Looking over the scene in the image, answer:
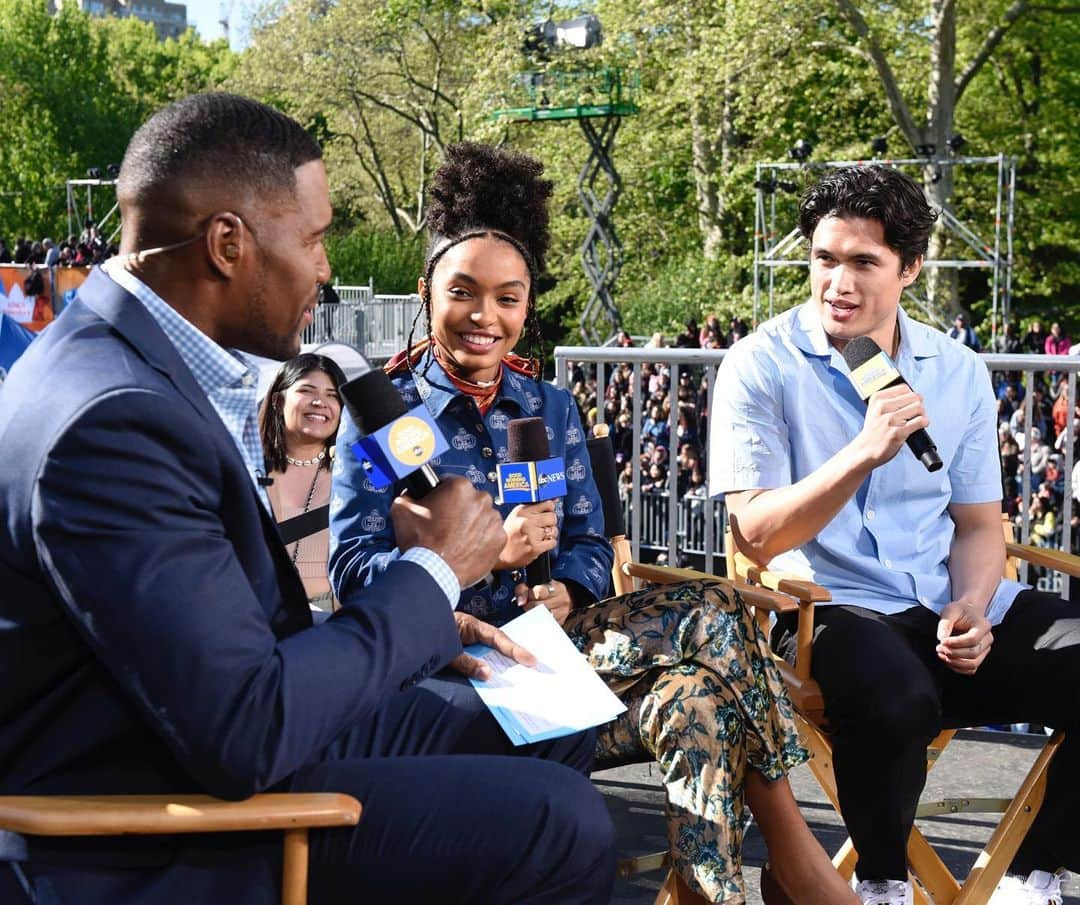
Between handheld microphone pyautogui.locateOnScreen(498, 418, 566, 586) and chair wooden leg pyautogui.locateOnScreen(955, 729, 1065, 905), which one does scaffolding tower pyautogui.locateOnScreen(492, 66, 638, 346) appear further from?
handheld microphone pyautogui.locateOnScreen(498, 418, 566, 586)

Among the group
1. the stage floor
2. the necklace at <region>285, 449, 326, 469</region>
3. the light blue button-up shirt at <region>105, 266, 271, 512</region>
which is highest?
the light blue button-up shirt at <region>105, 266, 271, 512</region>

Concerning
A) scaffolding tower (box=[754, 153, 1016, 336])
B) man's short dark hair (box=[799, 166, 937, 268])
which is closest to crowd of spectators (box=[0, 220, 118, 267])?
scaffolding tower (box=[754, 153, 1016, 336])

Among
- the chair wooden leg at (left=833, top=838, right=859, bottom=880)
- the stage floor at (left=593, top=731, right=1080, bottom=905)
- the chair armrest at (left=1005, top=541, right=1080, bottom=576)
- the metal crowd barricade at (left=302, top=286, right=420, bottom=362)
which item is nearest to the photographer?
the chair wooden leg at (left=833, top=838, right=859, bottom=880)

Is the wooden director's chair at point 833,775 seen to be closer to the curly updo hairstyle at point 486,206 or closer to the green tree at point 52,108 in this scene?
the curly updo hairstyle at point 486,206

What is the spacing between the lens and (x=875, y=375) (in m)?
3.18

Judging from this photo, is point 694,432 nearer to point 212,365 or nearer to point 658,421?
point 658,421

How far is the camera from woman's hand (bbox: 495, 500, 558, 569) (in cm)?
268

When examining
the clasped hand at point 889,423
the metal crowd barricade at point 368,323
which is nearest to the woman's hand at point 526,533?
the clasped hand at point 889,423

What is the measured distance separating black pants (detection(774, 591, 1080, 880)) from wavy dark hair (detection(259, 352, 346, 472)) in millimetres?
2448

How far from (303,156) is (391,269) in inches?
1649

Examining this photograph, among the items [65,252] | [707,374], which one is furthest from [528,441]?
[65,252]

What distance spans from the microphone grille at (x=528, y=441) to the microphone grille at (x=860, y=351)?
922 mm

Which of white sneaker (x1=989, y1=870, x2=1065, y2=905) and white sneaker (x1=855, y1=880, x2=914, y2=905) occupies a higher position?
white sneaker (x1=855, y1=880, x2=914, y2=905)

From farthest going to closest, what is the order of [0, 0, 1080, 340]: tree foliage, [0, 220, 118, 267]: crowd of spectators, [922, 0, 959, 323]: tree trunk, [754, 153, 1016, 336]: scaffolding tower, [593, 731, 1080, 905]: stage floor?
[0, 220, 118, 267]: crowd of spectators → [0, 0, 1080, 340]: tree foliage → [922, 0, 959, 323]: tree trunk → [754, 153, 1016, 336]: scaffolding tower → [593, 731, 1080, 905]: stage floor
